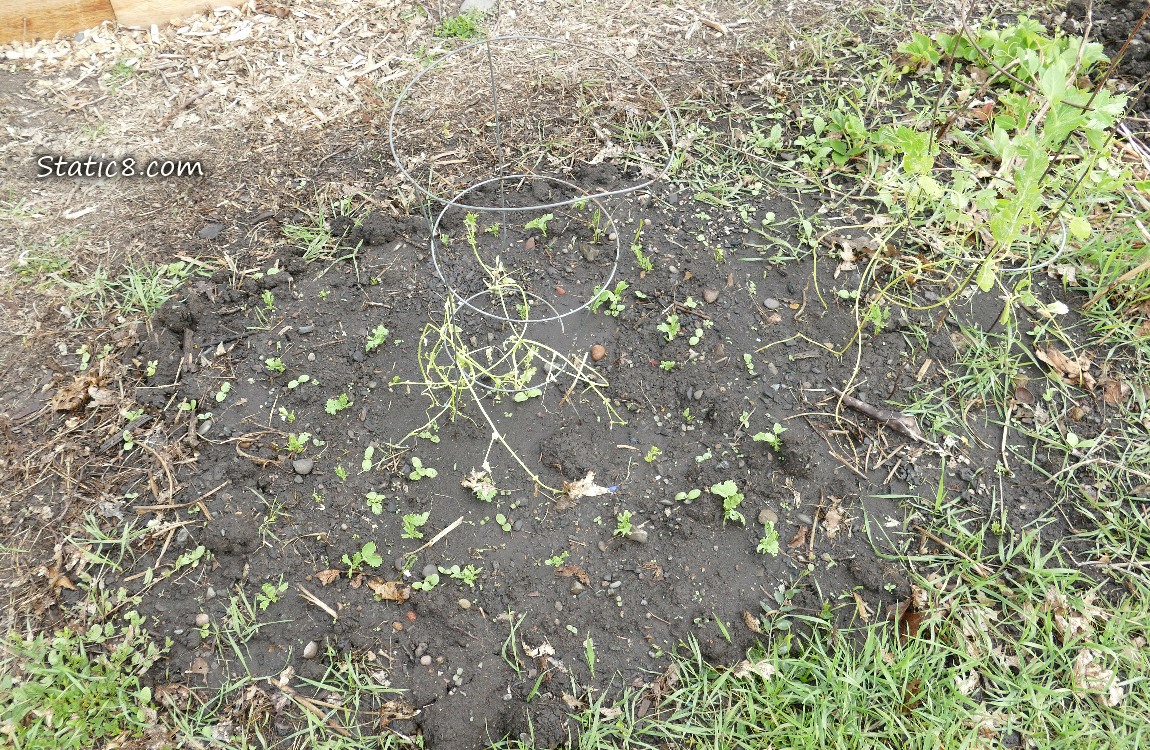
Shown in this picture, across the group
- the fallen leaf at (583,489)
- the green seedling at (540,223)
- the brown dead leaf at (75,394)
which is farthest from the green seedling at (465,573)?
the brown dead leaf at (75,394)

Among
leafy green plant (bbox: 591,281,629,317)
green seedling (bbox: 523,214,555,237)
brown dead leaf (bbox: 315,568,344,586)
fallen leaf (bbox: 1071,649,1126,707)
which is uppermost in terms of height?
green seedling (bbox: 523,214,555,237)

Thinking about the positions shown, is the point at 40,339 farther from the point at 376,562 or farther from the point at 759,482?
the point at 759,482

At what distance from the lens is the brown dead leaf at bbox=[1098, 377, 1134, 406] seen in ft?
8.55

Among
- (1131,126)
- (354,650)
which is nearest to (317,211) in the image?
(354,650)

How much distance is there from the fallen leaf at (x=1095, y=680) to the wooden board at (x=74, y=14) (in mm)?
4987

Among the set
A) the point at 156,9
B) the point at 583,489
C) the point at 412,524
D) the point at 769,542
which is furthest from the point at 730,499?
the point at 156,9

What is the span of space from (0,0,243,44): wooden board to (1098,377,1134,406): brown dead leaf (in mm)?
4749

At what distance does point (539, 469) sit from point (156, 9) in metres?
3.53

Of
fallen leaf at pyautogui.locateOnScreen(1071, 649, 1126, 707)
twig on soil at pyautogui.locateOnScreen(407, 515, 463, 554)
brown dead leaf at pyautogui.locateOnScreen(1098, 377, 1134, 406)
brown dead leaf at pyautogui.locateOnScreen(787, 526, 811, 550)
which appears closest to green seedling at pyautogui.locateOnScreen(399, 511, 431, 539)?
twig on soil at pyautogui.locateOnScreen(407, 515, 463, 554)

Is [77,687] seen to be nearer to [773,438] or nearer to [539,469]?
[539,469]

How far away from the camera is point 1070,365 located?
8.73 feet

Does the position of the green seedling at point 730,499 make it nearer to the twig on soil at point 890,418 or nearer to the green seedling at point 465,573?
the twig on soil at point 890,418

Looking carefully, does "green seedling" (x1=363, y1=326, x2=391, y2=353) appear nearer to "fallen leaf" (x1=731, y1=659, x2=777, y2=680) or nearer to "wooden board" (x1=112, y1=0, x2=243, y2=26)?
"fallen leaf" (x1=731, y1=659, x2=777, y2=680)

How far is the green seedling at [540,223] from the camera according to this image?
9.66 feet
